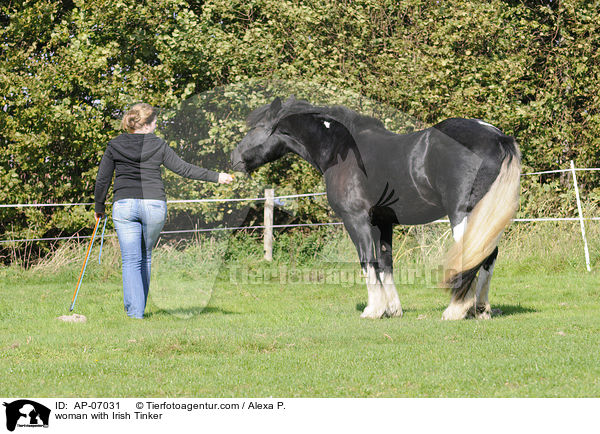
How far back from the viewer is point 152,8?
12461 mm

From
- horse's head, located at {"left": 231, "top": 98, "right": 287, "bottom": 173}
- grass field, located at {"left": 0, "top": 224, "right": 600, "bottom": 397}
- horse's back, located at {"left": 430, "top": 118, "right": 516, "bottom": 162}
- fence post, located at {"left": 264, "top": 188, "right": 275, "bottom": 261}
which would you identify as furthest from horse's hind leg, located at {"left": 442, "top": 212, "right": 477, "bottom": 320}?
fence post, located at {"left": 264, "top": 188, "right": 275, "bottom": 261}

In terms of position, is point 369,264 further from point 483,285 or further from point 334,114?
point 334,114

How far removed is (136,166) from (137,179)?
126mm

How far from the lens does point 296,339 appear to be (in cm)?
535

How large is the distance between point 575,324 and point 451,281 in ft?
3.75

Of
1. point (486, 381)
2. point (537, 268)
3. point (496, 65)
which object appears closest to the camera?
point (486, 381)

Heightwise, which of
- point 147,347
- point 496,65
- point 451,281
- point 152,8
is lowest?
point 147,347

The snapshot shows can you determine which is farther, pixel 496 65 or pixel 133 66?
pixel 133 66

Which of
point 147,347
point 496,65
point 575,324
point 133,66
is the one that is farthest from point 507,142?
point 133,66

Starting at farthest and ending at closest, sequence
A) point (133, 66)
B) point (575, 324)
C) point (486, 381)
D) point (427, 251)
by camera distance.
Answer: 1. point (133, 66)
2. point (427, 251)
3. point (575, 324)
4. point (486, 381)

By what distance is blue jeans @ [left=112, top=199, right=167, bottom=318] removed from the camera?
6.28 m

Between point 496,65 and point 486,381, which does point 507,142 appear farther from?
point 496,65

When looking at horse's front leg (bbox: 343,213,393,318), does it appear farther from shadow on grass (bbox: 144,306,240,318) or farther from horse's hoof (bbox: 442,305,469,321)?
shadow on grass (bbox: 144,306,240,318)

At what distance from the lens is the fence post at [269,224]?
38.4ft
